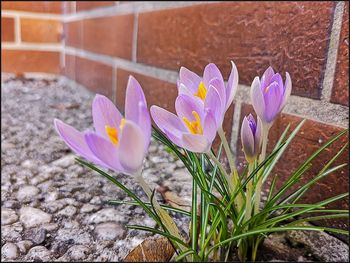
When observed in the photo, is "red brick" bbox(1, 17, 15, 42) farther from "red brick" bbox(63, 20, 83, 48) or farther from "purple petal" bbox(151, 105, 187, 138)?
"purple petal" bbox(151, 105, 187, 138)

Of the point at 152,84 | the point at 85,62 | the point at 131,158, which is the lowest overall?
the point at 85,62

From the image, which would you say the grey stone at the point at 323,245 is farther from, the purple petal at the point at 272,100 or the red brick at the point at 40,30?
the red brick at the point at 40,30

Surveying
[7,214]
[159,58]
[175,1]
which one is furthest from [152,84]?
[7,214]

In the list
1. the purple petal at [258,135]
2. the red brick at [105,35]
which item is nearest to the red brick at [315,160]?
the purple petal at [258,135]

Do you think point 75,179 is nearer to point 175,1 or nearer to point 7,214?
point 7,214

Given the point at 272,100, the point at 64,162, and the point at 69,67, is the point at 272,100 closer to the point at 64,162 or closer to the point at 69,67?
the point at 64,162

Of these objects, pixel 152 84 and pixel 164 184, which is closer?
pixel 164 184

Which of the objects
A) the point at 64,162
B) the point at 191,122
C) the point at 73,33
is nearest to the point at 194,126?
the point at 191,122
